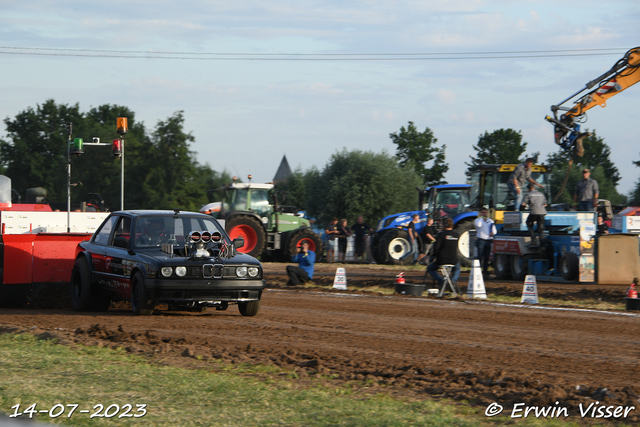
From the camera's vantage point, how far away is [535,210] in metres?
18.4

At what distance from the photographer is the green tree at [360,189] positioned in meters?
46.4

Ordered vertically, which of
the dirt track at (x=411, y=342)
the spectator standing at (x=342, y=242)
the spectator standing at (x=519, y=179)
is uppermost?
the spectator standing at (x=519, y=179)

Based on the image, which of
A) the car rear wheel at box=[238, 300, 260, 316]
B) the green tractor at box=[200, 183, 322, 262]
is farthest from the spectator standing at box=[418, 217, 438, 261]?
the car rear wheel at box=[238, 300, 260, 316]

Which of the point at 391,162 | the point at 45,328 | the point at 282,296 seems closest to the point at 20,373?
the point at 45,328

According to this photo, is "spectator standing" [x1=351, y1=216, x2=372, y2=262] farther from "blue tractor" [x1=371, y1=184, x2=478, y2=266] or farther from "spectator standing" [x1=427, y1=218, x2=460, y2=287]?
"spectator standing" [x1=427, y1=218, x2=460, y2=287]

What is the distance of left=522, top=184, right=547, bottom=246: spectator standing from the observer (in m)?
18.2

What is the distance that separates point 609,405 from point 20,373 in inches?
200

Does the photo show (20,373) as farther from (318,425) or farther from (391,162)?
(391,162)

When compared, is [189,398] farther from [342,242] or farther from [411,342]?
[342,242]

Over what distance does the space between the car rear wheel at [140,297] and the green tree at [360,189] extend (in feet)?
116

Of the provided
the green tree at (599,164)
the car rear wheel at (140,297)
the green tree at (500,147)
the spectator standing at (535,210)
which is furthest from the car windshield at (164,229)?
the green tree at (500,147)

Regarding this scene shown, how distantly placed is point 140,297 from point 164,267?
686 mm

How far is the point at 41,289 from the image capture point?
12.6m

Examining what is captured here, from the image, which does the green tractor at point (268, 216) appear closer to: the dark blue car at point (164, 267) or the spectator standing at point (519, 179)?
the spectator standing at point (519, 179)
